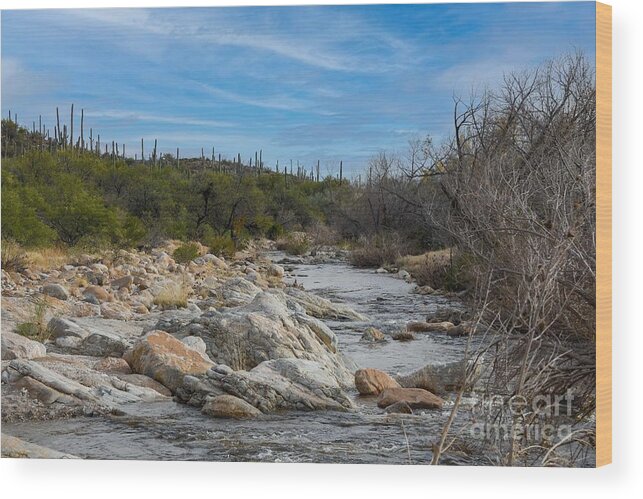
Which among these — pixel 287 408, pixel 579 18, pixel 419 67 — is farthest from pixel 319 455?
pixel 579 18

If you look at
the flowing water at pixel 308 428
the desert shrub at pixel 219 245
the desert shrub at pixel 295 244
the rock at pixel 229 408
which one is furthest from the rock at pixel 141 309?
the desert shrub at pixel 295 244

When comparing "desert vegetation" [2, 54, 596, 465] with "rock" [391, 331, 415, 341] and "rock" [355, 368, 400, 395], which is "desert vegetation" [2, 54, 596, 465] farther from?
"rock" [355, 368, 400, 395]

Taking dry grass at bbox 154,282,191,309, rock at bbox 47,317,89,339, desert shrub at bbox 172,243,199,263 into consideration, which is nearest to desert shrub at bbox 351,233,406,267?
desert shrub at bbox 172,243,199,263

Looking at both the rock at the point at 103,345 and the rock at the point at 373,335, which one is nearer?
the rock at the point at 373,335

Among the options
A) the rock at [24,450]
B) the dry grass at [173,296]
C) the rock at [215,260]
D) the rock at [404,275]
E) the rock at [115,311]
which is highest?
the rock at [215,260]

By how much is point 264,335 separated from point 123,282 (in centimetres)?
126

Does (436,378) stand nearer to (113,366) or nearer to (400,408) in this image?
(400,408)

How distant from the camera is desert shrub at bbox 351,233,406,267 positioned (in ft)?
21.7

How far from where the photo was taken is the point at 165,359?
688cm

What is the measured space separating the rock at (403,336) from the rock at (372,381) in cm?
27

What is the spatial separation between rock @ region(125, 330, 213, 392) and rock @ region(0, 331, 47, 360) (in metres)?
0.70

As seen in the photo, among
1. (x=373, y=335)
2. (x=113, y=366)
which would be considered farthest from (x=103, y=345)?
(x=373, y=335)

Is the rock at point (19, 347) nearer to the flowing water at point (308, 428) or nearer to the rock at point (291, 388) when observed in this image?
the flowing water at point (308, 428)

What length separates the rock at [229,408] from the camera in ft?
20.9
